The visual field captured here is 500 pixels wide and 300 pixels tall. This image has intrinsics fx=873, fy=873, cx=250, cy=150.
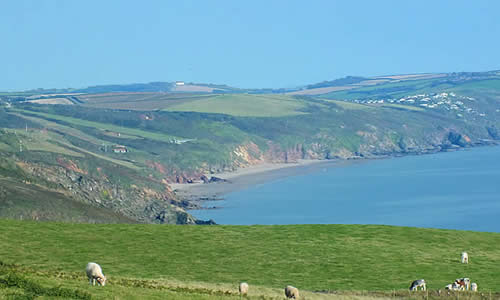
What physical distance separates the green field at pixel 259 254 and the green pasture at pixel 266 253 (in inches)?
2.6

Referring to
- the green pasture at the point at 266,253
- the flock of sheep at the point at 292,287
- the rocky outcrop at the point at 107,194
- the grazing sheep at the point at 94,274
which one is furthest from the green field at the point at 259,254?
the rocky outcrop at the point at 107,194

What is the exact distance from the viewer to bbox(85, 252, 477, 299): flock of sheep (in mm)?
40406

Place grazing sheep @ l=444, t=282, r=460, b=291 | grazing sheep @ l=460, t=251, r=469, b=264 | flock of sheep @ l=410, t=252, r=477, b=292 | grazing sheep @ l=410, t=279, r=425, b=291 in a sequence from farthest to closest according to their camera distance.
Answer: grazing sheep @ l=460, t=251, r=469, b=264, grazing sheep @ l=410, t=279, r=425, b=291, flock of sheep @ l=410, t=252, r=477, b=292, grazing sheep @ l=444, t=282, r=460, b=291

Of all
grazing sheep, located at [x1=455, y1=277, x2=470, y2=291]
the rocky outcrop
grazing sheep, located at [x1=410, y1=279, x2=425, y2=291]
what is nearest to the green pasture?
grazing sheep, located at [x1=410, y1=279, x2=425, y2=291]

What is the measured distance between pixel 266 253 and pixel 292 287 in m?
18.8

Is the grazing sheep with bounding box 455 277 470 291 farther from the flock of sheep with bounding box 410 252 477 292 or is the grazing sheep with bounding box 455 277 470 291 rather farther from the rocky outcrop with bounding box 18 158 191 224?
the rocky outcrop with bounding box 18 158 191 224

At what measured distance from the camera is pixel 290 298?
143 ft

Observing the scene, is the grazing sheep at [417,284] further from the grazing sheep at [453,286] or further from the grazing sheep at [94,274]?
the grazing sheep at [94,274]

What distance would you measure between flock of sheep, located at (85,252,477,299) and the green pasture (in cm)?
142

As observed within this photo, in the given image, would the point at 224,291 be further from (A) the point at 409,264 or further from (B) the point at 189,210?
(B) the point at 189,210

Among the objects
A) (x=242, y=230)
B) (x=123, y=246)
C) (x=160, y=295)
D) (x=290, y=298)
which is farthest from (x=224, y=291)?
(x=242, y=230)

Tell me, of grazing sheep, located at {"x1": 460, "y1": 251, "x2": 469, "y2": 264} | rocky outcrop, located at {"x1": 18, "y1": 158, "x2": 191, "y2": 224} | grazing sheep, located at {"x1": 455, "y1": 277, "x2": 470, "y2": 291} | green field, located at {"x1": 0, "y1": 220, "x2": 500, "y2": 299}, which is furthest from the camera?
rocky outcrop, located at {"x1": 18, "y1": 158, "x2": 191, "y2": 224}

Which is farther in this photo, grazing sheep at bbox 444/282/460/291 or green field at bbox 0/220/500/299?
green field at bbox 0/220/500/299

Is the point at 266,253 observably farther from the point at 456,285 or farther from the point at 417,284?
the point at 456,285
